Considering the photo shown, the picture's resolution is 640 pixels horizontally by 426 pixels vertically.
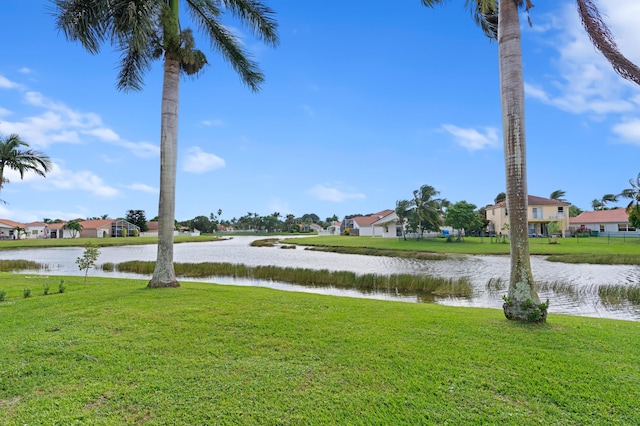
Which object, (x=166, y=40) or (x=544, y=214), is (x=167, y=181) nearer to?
(x=166, y=40)

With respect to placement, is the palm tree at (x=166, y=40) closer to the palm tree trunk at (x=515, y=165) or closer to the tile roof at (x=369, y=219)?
the palm tree trunk at (x=515, y=165)

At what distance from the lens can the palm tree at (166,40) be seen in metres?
9.12

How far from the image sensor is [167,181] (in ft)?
34.0

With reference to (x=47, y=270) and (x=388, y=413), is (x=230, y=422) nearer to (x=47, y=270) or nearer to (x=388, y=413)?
(x=388, y=413)

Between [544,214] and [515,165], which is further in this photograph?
[544,214]

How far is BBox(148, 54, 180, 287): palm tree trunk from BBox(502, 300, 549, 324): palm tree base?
8853mm

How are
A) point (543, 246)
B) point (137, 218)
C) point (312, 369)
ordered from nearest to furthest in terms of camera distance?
point (312, 369) < point (543, 246) < point (137, 218)

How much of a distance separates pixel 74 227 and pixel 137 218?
1918 cm

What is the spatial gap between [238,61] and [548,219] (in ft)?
174

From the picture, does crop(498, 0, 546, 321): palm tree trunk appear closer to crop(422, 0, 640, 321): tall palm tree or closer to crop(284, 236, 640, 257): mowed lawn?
crop(422, 0, 640, 321): tall palm tree

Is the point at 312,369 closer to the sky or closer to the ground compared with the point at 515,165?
closer to the ground

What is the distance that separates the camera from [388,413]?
3406mm

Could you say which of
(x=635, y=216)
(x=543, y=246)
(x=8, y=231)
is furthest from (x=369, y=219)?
(x=8, y=231)

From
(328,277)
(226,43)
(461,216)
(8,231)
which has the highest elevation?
(226,43)
